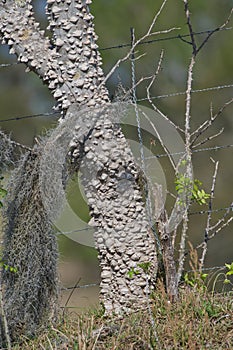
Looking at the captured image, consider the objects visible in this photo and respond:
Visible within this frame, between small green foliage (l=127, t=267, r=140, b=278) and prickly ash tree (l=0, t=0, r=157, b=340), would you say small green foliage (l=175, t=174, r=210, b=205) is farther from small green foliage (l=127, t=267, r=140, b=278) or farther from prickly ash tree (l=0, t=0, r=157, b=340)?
small green foliage (l=127, t=267, r=140, b=278)

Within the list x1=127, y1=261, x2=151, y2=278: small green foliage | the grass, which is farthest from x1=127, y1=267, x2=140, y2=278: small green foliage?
the grass

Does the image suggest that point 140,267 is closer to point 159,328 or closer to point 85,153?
point 159,328

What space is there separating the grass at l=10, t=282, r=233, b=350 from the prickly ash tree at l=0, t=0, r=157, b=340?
14cm

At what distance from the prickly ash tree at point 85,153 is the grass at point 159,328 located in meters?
0.14

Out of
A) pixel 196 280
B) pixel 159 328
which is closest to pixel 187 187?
pixel 196 280

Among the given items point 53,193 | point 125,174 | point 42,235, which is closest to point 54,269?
point 42,235

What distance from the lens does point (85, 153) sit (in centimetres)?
290

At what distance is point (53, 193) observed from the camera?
292 cm

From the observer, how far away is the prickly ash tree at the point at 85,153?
289cm

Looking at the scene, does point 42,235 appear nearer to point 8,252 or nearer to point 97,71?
point 8,252

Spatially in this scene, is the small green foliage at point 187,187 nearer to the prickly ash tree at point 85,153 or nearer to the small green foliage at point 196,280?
the prickly ash tree at point 85,153

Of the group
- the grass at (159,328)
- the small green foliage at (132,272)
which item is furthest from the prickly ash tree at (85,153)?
the grass at (159,328)

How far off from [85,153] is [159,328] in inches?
33.7

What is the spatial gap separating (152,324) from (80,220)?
0.96m
